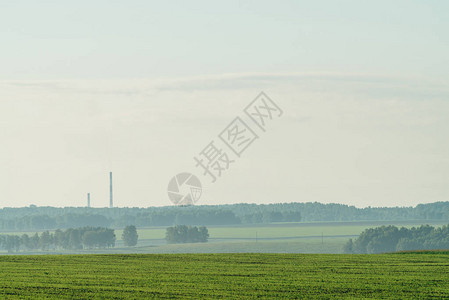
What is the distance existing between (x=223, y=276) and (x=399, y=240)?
146 m

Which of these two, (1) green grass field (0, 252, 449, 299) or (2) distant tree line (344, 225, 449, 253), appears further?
(2) distant tree line (344, 225, 449, 253)

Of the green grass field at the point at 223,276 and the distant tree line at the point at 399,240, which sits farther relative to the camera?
the distant tree line at the point at 399,240

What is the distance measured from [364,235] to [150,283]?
157207mm

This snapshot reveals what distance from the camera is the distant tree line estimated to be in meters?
184

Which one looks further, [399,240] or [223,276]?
[399,240]

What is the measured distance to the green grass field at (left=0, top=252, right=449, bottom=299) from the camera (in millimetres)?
42719

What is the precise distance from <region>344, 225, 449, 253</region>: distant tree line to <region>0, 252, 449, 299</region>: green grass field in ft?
394

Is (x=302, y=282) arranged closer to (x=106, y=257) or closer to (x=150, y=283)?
(x=150, y=283)

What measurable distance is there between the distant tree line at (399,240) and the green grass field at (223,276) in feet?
394

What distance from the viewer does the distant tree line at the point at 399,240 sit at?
18450cm

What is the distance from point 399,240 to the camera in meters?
191

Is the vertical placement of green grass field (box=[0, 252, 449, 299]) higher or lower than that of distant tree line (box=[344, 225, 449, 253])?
lower

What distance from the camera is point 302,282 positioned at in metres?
47.2

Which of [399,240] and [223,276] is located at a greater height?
[399,240]
